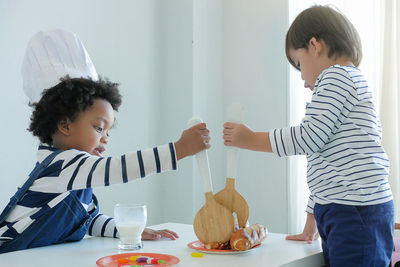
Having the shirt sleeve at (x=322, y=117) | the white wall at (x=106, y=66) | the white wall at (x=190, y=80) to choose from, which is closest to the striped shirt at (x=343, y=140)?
the shirt sleeve at (x=322, y=117)

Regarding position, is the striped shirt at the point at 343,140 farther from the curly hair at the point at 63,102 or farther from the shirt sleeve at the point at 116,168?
the curly hair at the point at 63,102

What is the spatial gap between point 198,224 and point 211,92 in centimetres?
163

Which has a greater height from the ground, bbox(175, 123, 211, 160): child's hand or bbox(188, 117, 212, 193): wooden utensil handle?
bbox(175, 123, 211, 160): child's hand

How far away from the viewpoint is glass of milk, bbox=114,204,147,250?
2.86 feet

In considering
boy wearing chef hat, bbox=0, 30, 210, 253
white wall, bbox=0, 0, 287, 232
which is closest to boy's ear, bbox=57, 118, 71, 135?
boy wearing chef hat, bbox=0, 30, 210, 253

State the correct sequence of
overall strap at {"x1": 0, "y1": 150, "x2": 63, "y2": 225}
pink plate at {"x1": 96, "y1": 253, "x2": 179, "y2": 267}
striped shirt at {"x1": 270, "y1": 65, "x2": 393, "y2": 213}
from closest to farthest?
pink plate at {"x1": 96, "y1": 253, "x2": 179, "y2": 267}
striped shirt at {"x1": 270, "y1": 65, "x2": 393, "y2": 213}
overall strap at {"x1": 0, "y1": 150, "x2": 63, "y2": 225}

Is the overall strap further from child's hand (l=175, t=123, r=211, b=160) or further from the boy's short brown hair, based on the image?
the boy's short brown hair

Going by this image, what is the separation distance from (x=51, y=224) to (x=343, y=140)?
60cm

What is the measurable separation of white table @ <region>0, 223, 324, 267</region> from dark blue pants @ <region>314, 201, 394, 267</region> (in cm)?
4

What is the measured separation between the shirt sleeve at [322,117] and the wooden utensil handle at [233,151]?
0.08 metres

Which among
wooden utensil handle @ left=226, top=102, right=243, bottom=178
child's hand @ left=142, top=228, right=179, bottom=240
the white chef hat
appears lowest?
child's hand @ left=142, top=228, right=179, bottom=240

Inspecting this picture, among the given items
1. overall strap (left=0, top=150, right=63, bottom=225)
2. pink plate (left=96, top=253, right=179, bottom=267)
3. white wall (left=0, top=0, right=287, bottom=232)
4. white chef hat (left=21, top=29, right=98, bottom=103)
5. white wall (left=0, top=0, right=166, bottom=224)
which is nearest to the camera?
pink plate (left=96, top=253, right=179, bottom=267)

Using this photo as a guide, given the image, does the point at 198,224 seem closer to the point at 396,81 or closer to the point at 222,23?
the point at 396,81

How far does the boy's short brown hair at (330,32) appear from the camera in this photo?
0.99 m
